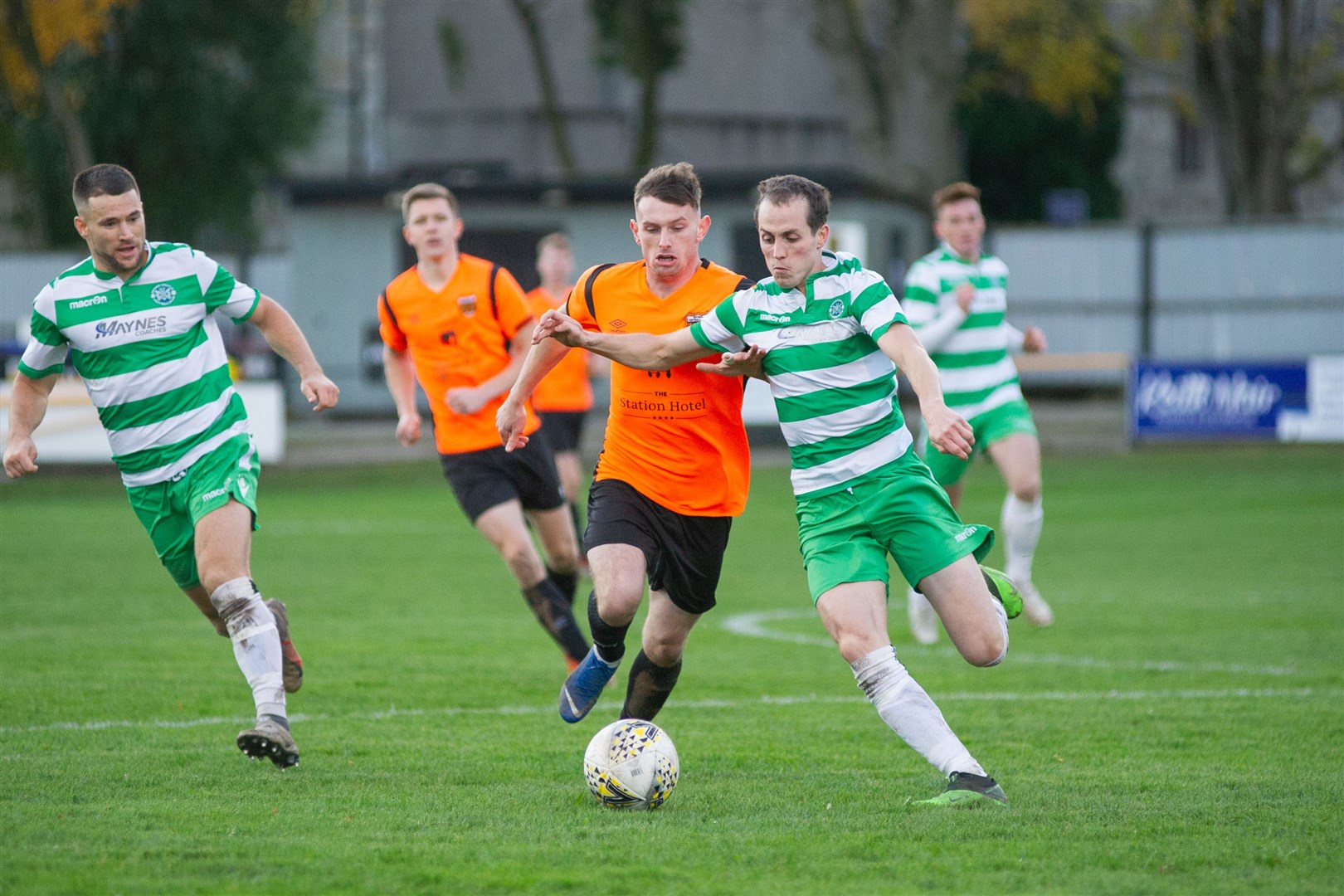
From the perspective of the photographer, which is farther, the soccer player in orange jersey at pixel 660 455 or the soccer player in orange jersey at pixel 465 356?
the soccer player in orange jersey at pixel 465 356

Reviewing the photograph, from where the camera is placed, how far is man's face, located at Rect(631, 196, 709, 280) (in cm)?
630

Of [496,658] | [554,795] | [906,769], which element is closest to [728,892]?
[554,795]

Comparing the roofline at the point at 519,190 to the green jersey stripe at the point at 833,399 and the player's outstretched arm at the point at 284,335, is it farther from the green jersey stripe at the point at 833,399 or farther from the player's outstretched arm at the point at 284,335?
the green jersey stripe at the point at 833,399

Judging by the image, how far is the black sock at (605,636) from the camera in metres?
6.46

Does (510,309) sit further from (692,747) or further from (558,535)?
(692,747)

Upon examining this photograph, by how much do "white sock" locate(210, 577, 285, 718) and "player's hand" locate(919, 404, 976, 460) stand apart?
117 inches

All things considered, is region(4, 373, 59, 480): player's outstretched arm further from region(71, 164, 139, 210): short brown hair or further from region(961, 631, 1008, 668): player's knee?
region(961, 631, 1008, 668): player's knee

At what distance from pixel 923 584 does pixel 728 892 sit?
5.50ft

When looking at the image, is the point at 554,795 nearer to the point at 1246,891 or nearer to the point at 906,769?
the point at 906,769

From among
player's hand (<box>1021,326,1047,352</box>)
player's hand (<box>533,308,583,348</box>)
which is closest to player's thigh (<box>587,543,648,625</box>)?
player's hand (<box>533,308,583,348</box>)

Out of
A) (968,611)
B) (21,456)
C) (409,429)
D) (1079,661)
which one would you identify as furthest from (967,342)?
(21,456)

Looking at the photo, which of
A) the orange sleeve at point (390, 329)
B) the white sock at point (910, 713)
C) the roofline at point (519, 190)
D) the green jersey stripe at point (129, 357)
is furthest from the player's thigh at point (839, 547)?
the roofline at point (519, 190)

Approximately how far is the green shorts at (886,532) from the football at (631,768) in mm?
825

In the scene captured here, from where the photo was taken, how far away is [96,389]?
22.3 feet
